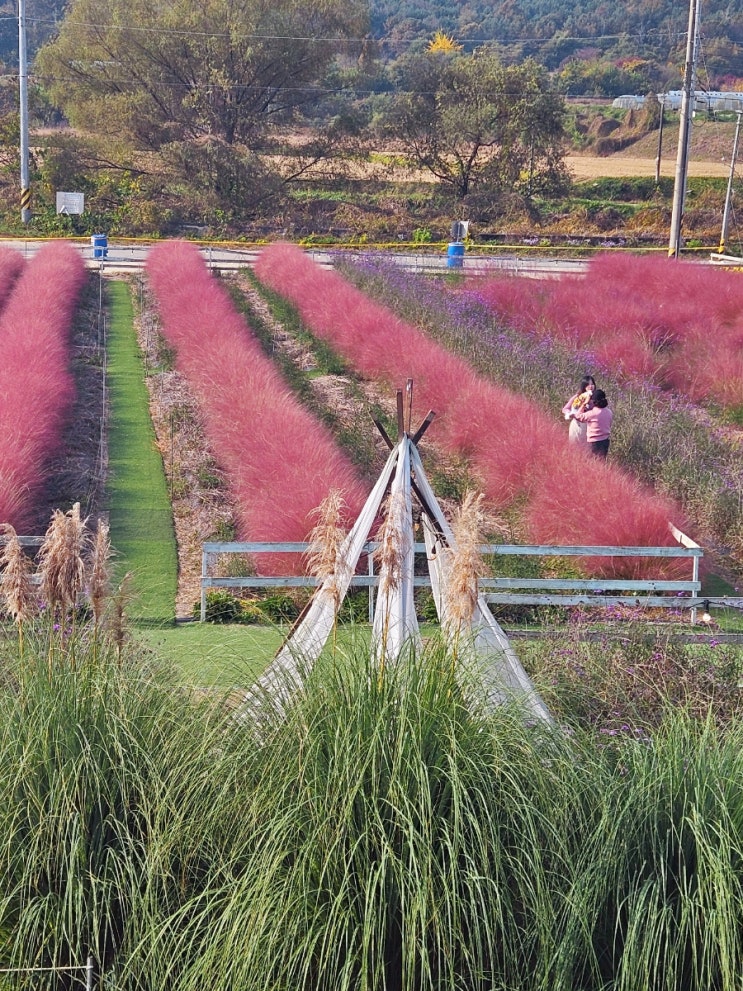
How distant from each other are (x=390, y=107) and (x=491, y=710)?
43.5m

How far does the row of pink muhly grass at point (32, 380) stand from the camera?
1105 cm

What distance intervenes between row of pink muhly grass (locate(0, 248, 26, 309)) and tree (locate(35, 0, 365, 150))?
17945 mm

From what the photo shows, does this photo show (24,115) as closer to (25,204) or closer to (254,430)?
(25,204)

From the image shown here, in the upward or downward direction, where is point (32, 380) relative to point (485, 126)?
downward

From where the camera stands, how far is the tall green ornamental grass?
4086mm

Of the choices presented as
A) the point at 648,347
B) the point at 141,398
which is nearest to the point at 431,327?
the point at 648,347

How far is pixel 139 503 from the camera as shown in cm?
1181

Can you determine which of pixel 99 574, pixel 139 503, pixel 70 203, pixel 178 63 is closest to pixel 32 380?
pixel 139 503

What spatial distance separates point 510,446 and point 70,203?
27327 millimetres

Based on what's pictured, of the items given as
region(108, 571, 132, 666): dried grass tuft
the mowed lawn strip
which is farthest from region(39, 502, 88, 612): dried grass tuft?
the mowed lawn strip

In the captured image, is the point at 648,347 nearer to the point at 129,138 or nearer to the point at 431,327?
the point at 431,327

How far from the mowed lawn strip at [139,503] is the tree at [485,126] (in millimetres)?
28763

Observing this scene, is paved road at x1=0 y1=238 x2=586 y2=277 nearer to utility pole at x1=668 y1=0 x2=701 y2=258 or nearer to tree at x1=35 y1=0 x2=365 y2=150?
utility pole at x1=668 y1=0 x2=701 y2=258

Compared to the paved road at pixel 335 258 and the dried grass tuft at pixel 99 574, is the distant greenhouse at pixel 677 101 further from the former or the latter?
the dried grass tuft at pixel 99 574
